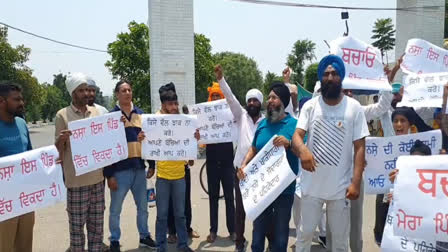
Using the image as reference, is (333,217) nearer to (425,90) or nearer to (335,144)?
(335,144)

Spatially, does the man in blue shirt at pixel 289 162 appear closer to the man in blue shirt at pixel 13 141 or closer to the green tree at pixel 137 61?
the man in blue shirt at pixel 13 141

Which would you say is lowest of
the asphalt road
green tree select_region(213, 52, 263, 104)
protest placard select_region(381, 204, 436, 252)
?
the asphalt road

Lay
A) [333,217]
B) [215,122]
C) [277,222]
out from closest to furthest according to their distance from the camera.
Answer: [333,217]
[277,222]
[215,122]

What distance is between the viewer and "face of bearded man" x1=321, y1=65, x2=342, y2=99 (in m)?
3.51

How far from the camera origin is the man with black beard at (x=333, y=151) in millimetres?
3484

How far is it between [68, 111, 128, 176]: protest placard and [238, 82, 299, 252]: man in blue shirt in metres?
1.55

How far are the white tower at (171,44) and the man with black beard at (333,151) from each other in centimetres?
1063

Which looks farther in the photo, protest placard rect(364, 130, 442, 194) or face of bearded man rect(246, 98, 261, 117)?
face of bearded man rect(246, 98, 261, 117)

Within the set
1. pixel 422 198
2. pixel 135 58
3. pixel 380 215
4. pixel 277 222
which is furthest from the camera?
pixel 135 58

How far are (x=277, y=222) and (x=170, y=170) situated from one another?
1.55m

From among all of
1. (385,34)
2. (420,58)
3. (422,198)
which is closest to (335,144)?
(422,198)

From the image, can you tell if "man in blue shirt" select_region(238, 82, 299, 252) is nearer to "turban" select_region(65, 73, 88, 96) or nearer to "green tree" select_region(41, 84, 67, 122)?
"turban" select_region(65, 73, 88, 96)

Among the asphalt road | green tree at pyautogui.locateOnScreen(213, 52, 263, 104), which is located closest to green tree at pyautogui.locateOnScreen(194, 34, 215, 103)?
the asphalt road

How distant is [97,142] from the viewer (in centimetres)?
444
